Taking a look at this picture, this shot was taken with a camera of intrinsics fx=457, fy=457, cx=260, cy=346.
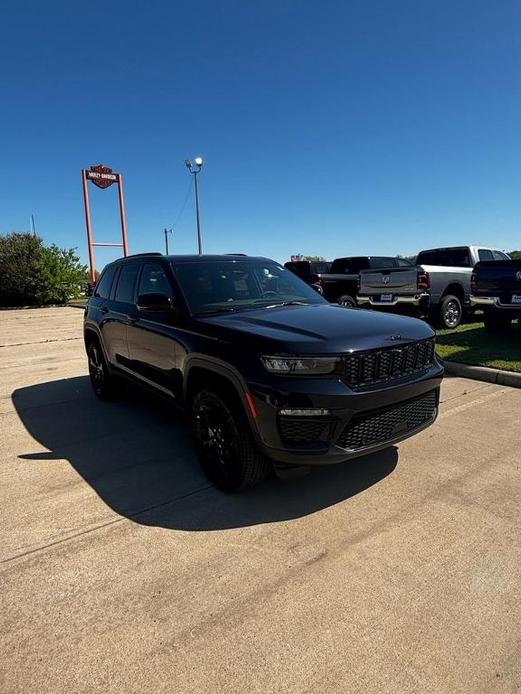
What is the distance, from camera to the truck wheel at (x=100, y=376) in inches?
227

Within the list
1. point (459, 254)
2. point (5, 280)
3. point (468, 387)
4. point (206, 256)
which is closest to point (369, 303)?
point (459, 254)

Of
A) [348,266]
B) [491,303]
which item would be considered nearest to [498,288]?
[491,303]

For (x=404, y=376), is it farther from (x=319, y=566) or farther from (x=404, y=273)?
(x=404, y=273)

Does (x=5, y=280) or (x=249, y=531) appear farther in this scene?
(x=5, y=280)

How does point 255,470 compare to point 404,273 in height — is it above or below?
below

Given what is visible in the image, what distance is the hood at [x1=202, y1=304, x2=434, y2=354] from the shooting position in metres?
2.91

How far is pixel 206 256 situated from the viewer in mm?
4531

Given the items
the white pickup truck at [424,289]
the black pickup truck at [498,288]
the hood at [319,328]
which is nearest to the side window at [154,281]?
the hood at [319,328]

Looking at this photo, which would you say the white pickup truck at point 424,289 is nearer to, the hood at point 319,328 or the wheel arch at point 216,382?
the hood at point 319,328

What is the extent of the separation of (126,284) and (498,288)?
6.85 m

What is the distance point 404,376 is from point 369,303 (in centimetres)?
850

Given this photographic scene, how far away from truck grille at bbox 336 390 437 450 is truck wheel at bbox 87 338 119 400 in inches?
144

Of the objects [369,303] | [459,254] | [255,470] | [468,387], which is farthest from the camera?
[459,254]

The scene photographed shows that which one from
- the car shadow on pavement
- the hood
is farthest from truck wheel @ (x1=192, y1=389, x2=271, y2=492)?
the hood
